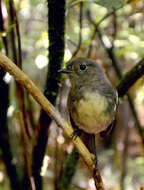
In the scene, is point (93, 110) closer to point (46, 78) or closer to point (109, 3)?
point (46, 78)

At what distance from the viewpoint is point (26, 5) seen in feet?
9.29

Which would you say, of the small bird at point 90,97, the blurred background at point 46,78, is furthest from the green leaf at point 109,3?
the small bird at point 90,97

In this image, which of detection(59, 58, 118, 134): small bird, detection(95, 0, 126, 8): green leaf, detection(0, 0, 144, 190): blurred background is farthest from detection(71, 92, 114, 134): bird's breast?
detection(95, 0, 126, 8): green leaf

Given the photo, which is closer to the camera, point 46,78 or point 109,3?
point 109,3

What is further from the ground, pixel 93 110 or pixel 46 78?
pixel 46 78

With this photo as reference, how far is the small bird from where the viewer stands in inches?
79.9

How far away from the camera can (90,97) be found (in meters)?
2.04

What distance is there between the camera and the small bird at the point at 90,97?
2.03 metres

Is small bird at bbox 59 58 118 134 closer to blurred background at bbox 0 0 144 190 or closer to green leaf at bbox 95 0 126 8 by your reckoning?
blurred background at bbox 0 0 144 190

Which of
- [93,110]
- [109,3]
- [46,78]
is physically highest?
[109,3]

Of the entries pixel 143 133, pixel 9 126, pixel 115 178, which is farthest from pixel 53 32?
pixel 115 178

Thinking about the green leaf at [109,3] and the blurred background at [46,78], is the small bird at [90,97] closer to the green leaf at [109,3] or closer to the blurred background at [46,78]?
the blurred background at [46,78]

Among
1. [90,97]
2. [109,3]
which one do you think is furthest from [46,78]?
[109,3]

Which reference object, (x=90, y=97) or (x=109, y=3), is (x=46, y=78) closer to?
(x=90, y=97)
